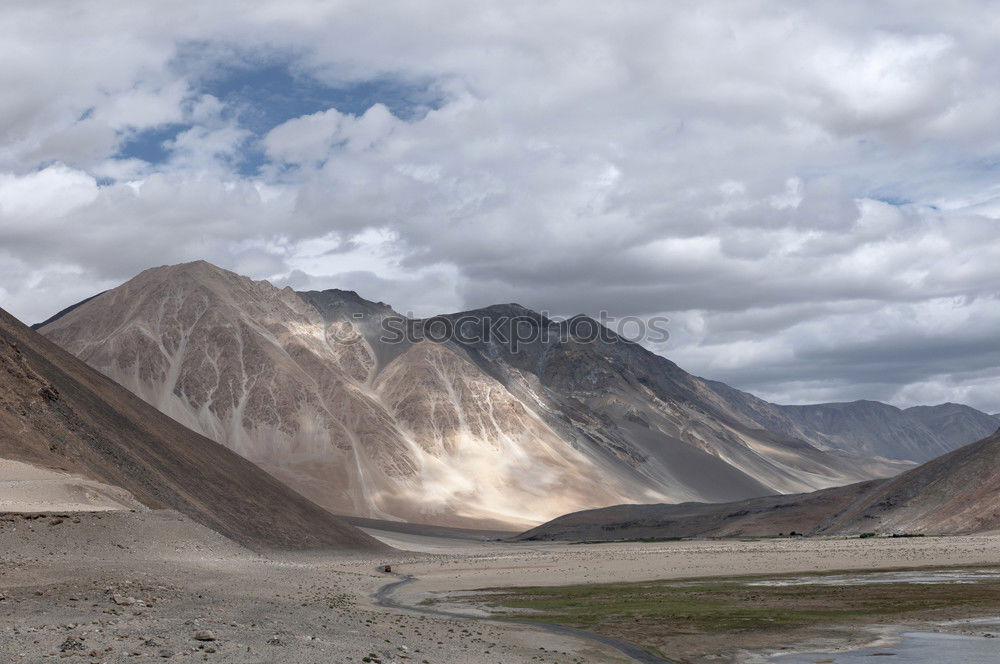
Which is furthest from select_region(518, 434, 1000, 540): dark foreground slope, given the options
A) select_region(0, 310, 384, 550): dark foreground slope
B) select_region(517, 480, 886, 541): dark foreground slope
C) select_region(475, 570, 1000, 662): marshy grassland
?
select_region(475, 570, 1000, 662): marshy grassland

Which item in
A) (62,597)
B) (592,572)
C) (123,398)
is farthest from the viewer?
(123,398)

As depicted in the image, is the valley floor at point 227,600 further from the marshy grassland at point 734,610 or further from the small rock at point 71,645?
the marshy grassland at point 734,610

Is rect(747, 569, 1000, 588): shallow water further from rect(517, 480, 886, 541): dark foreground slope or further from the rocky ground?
rect(517, 480, 886, 541): dark foreground slope

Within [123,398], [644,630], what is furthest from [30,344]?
[644,630]

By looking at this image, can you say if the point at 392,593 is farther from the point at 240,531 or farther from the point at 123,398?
the point at 123,398

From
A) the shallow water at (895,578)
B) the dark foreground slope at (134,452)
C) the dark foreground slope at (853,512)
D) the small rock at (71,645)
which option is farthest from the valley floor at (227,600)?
the dark foreground slope at (853,512)

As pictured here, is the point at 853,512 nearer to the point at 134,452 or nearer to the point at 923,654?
the point at 134,452
